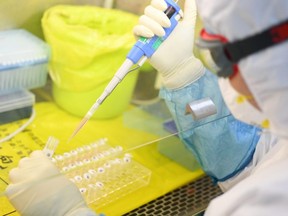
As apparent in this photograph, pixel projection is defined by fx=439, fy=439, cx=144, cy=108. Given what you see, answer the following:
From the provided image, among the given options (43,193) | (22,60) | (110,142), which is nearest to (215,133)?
Answer: (110,142)

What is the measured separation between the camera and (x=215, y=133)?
114 centimetres

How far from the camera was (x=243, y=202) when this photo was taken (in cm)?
81

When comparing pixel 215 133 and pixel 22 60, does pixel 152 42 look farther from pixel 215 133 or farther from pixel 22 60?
pixel 22 60

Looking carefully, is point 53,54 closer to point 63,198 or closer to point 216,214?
point 63,198

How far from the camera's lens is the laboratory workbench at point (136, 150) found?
1.17m

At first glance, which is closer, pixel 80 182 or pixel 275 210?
pixel 275 210

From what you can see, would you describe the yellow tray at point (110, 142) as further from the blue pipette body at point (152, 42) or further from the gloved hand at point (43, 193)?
the blue pipette body at point (152, 42)

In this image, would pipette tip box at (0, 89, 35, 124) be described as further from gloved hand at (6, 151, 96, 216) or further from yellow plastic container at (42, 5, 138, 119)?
gloved hand at (6, 151, 96, 216)

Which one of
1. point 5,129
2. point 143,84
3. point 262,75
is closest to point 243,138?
point 262,75

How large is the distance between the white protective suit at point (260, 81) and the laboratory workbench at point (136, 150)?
1.20 ft

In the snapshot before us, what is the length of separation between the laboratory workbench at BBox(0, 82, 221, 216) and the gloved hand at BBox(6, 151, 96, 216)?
0.14 m

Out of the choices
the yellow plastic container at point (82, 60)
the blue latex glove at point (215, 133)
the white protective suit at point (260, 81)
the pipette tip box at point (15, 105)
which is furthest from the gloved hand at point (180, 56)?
the pipette tip box at point (15, 105)

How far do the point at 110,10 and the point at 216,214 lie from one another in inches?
38.6

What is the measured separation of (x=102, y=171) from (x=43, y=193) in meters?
0.29
